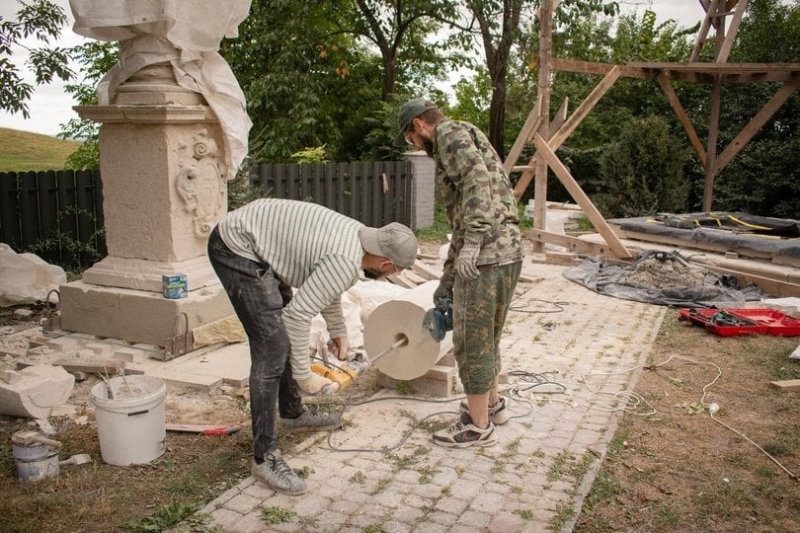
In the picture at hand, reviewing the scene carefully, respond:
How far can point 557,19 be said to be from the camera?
15.1 metres

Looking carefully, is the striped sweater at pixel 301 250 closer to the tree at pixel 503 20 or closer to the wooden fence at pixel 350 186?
the wooden fence at pixel 350 186

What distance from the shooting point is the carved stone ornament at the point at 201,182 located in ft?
19.1

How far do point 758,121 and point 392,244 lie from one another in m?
10.1

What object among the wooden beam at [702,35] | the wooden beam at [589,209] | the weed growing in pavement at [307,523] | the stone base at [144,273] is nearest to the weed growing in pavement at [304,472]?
the weed growing in pavement at [307,523]

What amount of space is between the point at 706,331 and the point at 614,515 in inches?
161

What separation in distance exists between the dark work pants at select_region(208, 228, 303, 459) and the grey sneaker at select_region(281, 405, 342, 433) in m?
0.68

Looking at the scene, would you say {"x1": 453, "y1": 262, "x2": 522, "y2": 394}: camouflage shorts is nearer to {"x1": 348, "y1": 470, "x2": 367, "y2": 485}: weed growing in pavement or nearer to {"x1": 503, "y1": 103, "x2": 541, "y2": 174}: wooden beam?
{"x1": 348, "y1": 470, "x2": 367, "y2": 485}: weed growing in pavement

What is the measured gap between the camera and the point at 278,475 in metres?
3.65

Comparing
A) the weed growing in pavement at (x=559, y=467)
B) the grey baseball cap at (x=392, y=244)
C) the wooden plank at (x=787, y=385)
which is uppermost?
the grey baseball cap at (x=392, y=244)

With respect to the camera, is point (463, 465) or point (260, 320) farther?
point (463, 465)

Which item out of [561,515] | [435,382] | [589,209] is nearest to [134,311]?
[435,382]

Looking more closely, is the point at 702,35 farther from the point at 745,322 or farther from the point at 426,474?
the point at 426,474

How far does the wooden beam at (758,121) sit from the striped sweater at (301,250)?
9845 millimetres

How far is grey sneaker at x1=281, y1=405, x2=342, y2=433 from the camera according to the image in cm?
437
